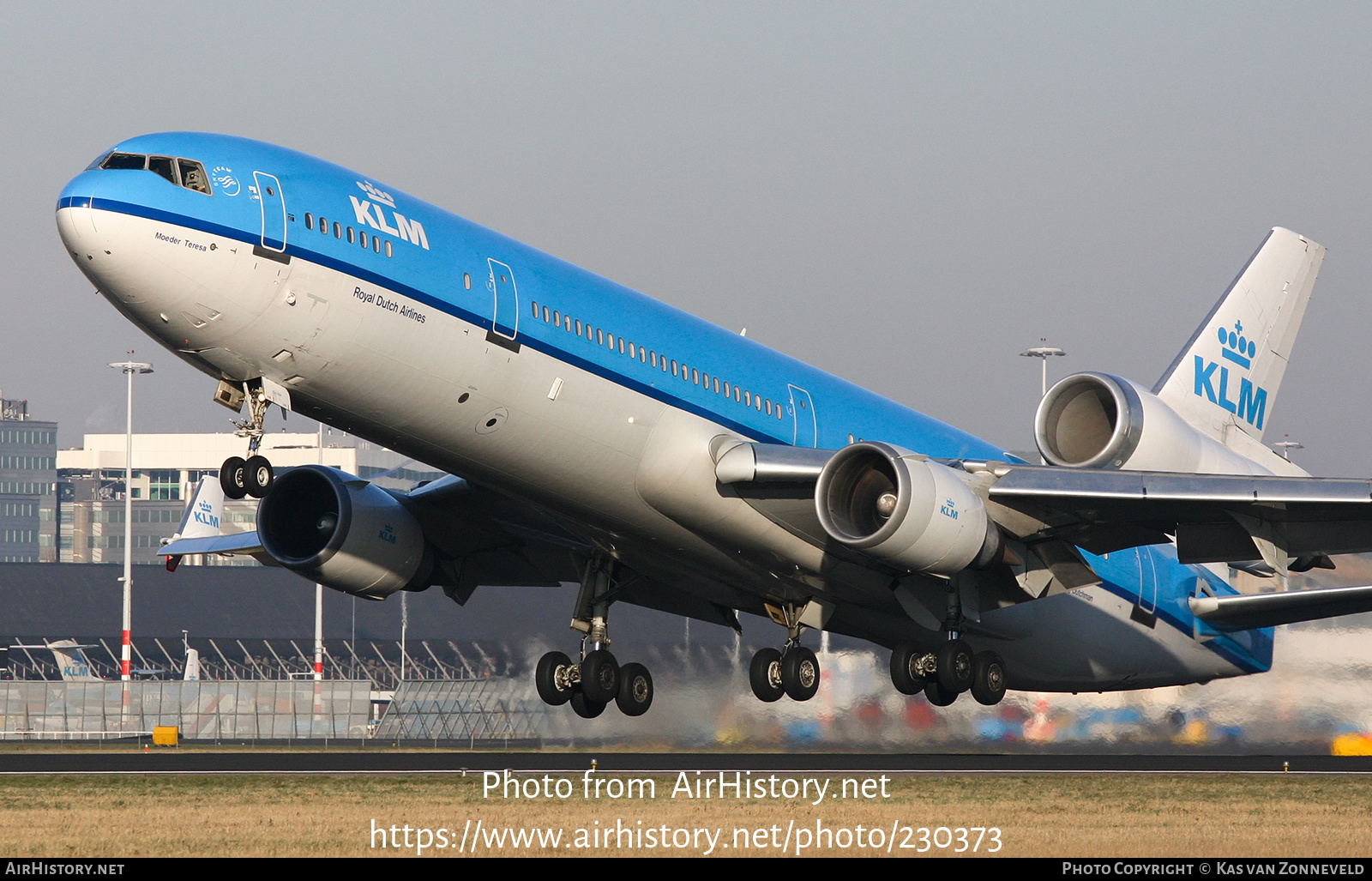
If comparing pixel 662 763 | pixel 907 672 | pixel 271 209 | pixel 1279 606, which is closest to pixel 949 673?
pixel 907 672

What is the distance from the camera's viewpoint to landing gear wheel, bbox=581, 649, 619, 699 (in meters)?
26.0

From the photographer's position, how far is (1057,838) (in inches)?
768

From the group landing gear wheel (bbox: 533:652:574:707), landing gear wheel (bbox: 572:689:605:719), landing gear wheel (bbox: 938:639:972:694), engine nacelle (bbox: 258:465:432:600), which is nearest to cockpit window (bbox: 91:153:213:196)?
engine nacelle (bbox: 258:465:432:600)

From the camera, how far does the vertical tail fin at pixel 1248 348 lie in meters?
30.1

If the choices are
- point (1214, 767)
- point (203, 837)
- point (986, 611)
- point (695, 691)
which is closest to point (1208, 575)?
point (1214, 767)

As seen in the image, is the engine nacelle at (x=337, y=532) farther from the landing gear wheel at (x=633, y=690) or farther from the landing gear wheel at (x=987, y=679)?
the landing gear wheel at (x=987, y=679)

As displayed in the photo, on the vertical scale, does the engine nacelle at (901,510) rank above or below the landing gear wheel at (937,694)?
above

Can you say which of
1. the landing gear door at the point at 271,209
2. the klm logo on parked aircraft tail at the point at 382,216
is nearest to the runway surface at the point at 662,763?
the klm logo on parked aircraft tail at the point at 382,216

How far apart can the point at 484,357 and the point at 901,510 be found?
605 centimetres

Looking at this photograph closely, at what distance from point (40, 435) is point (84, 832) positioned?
6833 inches

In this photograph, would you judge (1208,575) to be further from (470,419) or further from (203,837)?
(203,837)

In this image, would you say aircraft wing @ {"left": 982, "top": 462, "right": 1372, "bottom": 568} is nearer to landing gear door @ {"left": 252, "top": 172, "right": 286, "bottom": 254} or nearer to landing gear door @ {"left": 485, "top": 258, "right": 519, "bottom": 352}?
landing gear door @ {"left": 485, "top": 258, "right": 519, "bottom": 352}

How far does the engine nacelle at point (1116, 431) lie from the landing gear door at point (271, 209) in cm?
1254

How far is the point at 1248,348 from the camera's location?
103ft
